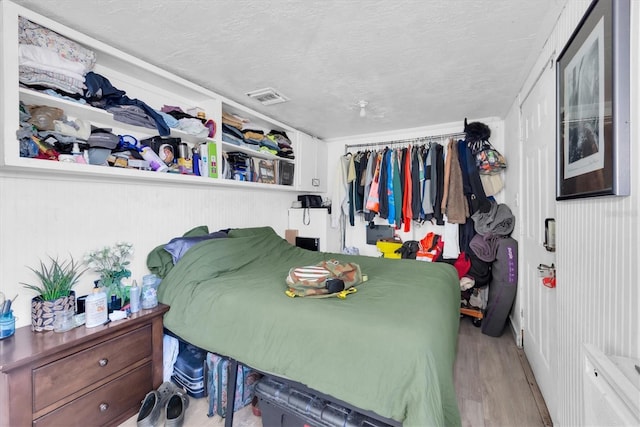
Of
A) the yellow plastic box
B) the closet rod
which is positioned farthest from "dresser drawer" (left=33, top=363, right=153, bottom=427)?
A: the closet rod

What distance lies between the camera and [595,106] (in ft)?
3.13

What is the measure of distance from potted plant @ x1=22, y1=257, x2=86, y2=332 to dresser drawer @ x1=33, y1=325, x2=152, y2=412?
0.26m

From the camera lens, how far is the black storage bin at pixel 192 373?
5.91 ft

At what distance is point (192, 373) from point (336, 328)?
1202 mm

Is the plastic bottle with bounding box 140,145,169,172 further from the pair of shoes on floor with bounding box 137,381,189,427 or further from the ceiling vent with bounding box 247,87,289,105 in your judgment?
the pair of shoes on floor with bounding box 137,381,189,427

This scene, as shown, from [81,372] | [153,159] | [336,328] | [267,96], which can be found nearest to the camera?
[336,328]

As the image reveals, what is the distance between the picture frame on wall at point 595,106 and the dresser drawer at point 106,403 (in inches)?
94.0

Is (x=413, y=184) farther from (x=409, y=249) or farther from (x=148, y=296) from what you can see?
(x=148, y=296)

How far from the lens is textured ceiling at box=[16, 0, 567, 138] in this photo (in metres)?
1.37

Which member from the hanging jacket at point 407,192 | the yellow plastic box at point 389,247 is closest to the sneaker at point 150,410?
the yellow plastic box at point 389,247

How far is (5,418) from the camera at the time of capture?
1.16m

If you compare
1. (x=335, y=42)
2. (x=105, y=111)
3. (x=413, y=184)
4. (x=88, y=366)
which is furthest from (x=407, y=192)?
(x=88, y=366)

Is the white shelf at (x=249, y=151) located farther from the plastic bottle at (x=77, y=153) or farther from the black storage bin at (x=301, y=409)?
the black storage bin at (x=301, y=409)

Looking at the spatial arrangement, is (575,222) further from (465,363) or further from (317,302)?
(465,363)
